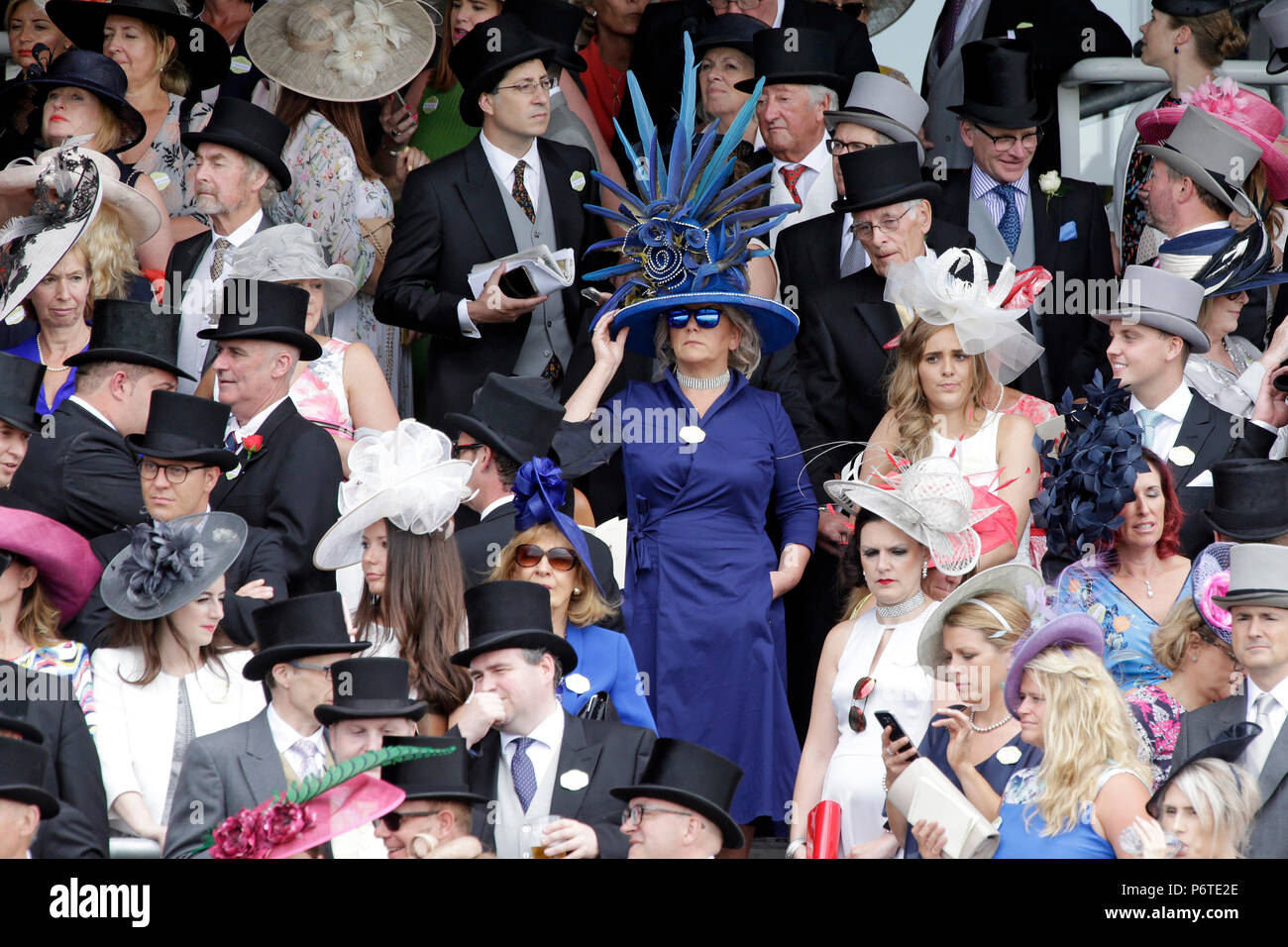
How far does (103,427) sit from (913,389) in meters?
2.81

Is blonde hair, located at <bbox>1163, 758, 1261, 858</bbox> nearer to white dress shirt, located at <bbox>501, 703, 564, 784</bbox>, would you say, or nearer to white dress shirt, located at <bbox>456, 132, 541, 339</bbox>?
white dress shirt, located at <bbox>501, 703, 564, 784</bbox>

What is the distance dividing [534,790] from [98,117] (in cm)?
372

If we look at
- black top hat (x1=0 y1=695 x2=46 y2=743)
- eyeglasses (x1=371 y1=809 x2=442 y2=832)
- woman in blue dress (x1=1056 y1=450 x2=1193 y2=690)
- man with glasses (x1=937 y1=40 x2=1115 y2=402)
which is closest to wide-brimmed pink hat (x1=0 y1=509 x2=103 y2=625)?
black top hat (x1=0 y1=695 x2=46 y2=743)

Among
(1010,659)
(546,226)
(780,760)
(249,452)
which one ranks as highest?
(546,226)

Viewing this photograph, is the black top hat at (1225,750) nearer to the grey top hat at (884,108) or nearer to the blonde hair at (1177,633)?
the blonde hair at (1177,633)

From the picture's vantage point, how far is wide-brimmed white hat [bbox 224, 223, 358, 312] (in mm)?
7434

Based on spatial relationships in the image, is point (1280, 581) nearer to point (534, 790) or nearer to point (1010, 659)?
point (1010, 659)

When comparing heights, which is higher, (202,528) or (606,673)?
(202,528)

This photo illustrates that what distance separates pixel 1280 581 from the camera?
5.83 meters

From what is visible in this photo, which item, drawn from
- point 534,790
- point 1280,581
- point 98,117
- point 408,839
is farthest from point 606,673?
point 98,117

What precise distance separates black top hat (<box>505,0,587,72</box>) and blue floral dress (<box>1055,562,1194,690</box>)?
3.20 meters
